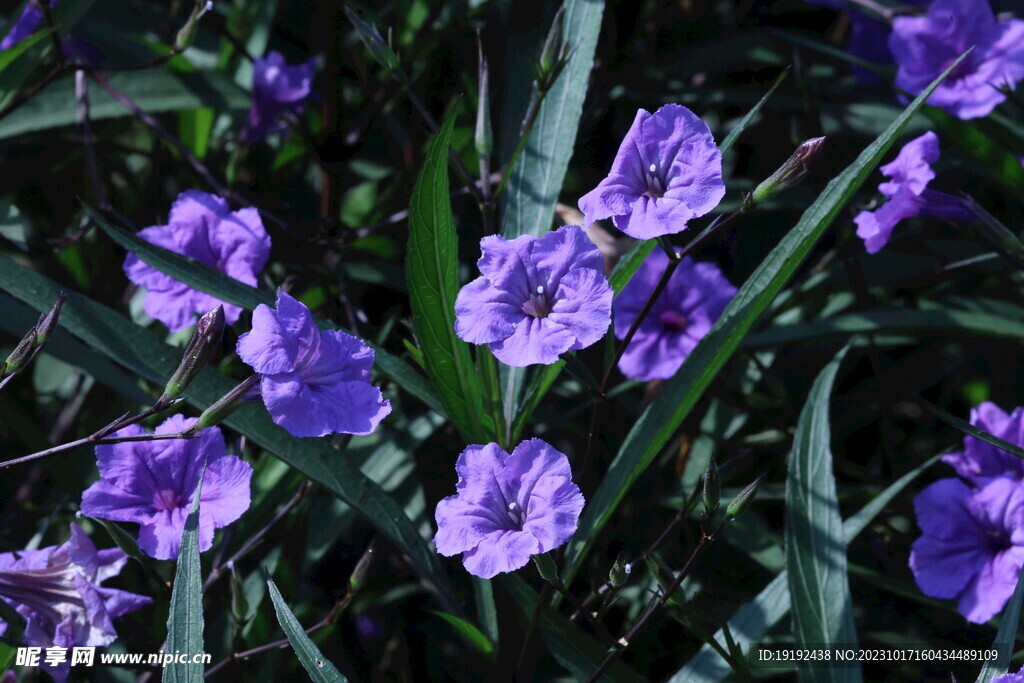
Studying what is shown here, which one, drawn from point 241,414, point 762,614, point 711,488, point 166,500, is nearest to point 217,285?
point 241,414

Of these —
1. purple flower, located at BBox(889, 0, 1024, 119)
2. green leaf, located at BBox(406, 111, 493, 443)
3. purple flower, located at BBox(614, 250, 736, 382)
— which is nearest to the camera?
green leaf, located at BBox(406, 111, 493, 443)

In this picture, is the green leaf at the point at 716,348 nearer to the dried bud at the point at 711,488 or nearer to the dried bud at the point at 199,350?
the dried bud at the point at 711,488

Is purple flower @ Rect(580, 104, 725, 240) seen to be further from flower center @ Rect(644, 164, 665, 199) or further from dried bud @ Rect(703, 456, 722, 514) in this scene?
dried bud @ Rect(703, 456, 722, 514)

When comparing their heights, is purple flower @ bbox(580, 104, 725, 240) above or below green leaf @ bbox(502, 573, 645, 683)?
above

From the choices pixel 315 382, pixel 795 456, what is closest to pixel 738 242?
pixel 795 456

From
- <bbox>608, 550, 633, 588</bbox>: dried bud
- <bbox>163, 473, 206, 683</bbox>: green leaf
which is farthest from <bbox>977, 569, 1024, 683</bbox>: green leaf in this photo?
<bbox>163, 473, 206, 683</bbox>: green leaf
